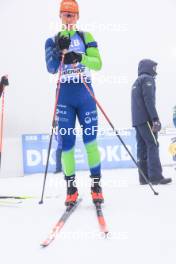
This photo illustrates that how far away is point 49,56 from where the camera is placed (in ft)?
7.29

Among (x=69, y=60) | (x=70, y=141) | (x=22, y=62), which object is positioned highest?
(x=22, y=62)

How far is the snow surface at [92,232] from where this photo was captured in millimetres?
1205

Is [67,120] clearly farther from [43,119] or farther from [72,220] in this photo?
[43,119]

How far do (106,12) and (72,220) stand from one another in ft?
19.5

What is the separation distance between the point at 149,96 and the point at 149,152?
57 centimetres

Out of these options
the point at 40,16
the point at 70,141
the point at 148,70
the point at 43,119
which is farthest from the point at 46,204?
the point at 40,16

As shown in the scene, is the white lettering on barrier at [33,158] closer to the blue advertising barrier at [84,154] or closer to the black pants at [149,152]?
the blue advertising barrier at [84,154]

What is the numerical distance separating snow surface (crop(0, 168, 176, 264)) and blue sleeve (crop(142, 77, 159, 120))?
3.20ft

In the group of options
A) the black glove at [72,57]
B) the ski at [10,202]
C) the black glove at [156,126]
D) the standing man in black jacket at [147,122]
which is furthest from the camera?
the standing man in black jacket at [147,122]

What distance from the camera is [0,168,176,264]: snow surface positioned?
1.21 metres

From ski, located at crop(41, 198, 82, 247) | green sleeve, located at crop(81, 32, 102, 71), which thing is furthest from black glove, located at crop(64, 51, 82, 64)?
ski, located at crop(41, 198, 82, 247)

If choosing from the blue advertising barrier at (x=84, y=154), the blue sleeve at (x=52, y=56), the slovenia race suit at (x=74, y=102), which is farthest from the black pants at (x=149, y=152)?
the blue advertising barrier at (x=84, y=154)

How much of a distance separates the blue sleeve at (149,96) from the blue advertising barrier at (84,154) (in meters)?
2.00

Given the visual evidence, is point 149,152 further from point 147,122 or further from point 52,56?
point 52,56
